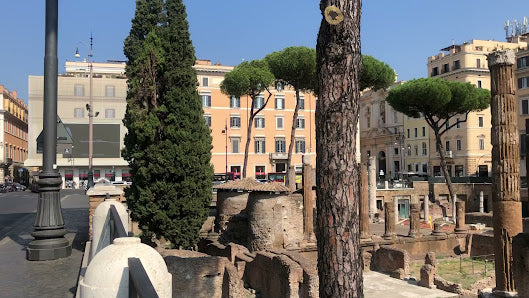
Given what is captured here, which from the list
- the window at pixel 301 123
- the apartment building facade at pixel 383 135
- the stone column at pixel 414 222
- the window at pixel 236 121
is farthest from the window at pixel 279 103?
the stone column at pixel 414 222

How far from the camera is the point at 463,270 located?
58.2 ft

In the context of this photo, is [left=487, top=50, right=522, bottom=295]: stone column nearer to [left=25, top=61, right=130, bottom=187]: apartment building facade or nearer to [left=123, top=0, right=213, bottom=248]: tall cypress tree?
[left=123, top=0, right=213, bottom=248]: tall cypress tree

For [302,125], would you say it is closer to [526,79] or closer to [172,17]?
[526,79]

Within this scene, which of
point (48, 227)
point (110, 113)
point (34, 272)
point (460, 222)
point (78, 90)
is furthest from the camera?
point (110, 113)

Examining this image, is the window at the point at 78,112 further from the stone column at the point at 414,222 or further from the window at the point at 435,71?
the window at the point at 435,71

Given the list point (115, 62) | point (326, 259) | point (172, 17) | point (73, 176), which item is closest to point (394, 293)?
point (172, 17)

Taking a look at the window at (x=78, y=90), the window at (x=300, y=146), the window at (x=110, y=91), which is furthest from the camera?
the window at (x=300, y=146)

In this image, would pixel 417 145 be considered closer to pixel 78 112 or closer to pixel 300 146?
pixel 300 146

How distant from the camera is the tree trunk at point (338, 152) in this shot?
3.12 m

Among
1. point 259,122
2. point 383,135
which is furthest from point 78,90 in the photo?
point 383,135

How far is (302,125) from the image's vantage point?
160ft

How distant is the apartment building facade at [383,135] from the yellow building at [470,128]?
6.04 m

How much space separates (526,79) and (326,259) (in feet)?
149

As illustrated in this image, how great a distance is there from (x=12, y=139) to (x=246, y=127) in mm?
29716
